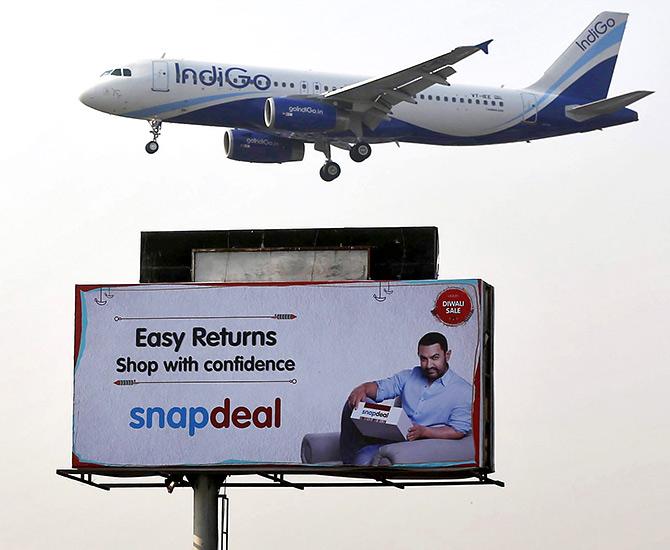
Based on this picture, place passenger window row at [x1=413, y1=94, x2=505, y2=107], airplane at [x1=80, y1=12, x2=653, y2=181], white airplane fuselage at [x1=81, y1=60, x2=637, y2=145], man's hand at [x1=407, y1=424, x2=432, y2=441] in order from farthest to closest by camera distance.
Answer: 1. passenger window row at [x1=413, y1=94, x2=505, y2=107]
2. white airplane fuselage at [x1=81, y1=60, x2=637, y2=145]
3. airplane at [x1=80, y1=12, x2=653, y2=181]
4. man's hand at [x1=407, y1=424, x2=432, y2=441]

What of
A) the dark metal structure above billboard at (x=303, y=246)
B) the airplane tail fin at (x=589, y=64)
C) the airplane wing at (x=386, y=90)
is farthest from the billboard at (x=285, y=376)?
the airplane tail fin at (x=589, y=64)

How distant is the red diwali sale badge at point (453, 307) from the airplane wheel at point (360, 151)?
27.3 meters

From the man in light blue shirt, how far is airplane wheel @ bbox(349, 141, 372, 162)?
27721mm

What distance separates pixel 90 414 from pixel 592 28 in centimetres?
4594

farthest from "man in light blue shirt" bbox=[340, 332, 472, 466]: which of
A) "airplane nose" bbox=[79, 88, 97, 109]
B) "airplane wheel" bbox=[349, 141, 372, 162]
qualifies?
"airplane nose" bbox=[79, 88, 97, 109]

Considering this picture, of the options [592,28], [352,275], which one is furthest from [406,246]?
[592,28]

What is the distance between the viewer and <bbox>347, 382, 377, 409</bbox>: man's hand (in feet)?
123

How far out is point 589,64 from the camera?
7719 cm

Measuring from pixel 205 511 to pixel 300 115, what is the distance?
2469 cm

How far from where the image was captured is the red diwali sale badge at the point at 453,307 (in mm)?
37750

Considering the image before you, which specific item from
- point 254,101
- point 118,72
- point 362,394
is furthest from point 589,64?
point 362,394

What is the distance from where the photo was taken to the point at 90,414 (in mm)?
38812

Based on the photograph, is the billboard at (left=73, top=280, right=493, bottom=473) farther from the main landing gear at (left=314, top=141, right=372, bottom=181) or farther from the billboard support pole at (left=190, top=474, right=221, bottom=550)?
the main landing gear at (left=314, top=141, right=372, bottom=181)

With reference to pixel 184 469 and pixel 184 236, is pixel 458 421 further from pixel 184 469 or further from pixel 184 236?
pixel 184 236
